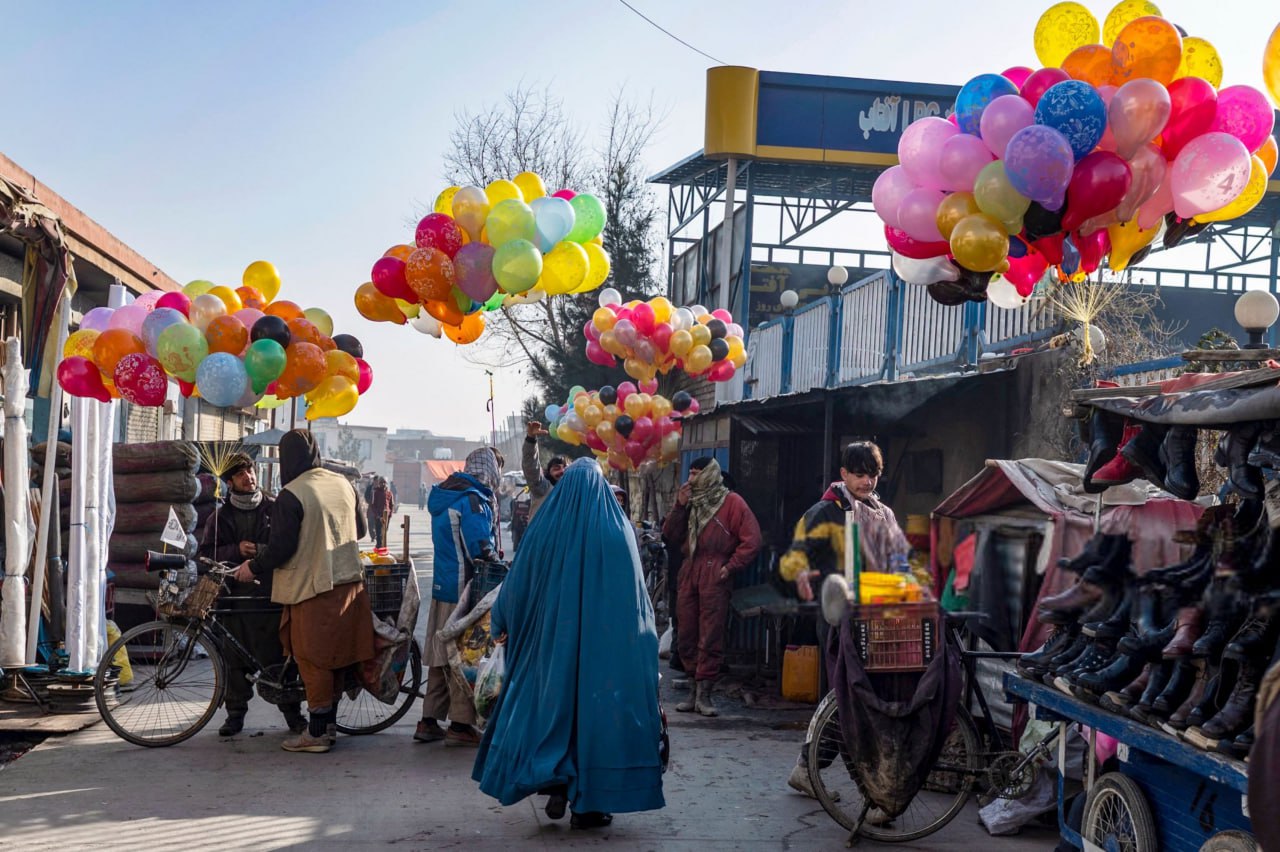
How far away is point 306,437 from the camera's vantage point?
771cm

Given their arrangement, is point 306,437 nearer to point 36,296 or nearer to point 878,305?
point 36,296

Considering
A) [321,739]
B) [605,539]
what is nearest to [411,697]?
[321,739]

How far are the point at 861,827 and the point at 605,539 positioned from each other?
1.87 metres

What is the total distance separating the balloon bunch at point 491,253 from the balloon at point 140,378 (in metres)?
1.81

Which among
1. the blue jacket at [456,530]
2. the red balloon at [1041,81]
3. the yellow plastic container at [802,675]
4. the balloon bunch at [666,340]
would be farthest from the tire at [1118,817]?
the balloon bunch at [666,340]

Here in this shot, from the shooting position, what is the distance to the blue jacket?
795cm

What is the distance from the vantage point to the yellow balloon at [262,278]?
9.38 metres

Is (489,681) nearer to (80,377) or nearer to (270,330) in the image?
(270,330)

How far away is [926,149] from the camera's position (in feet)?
21.5

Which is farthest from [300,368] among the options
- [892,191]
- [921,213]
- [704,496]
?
[921,213]

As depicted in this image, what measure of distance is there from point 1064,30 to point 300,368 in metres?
5.50

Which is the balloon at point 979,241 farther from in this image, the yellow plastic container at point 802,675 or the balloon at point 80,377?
the balloon at point 80,377

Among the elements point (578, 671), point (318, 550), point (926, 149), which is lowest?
point (578, 671)

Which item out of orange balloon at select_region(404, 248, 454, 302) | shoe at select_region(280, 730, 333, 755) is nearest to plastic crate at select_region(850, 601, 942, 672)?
shoe at select_region(280, 730, 333, 755)
